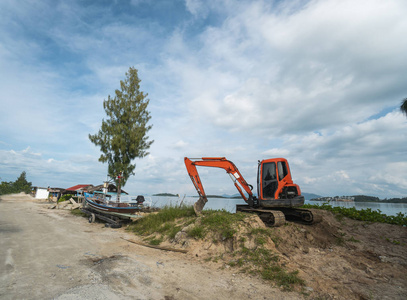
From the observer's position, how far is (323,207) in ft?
48.3

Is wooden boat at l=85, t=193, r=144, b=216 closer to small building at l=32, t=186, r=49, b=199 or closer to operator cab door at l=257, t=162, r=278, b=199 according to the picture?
operator cab door at l=257, t=162, r=278, b=199

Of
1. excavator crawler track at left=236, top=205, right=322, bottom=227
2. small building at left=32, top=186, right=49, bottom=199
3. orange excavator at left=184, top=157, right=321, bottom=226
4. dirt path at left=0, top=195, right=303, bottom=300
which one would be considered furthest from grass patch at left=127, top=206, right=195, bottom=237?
small building at left=32, top=186, right=49, bottom=199

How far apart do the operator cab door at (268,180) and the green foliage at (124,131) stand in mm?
14991

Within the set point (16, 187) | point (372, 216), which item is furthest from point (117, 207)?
point (16, 187)

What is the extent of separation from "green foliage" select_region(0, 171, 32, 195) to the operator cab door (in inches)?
Result: 2928

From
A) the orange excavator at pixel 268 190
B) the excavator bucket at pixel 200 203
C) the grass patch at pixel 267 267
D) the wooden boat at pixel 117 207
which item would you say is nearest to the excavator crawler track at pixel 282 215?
the orange excavator at pixel 268 190

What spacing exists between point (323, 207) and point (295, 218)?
3.82 metres

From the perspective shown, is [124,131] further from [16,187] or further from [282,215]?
[16,187]

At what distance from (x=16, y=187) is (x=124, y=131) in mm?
72893

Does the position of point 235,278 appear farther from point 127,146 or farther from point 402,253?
point 127,146

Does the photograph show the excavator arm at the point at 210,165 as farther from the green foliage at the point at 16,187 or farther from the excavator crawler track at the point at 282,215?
the green foliage at the point at 16,187

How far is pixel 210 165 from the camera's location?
12.8 metres

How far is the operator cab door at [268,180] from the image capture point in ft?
38.0

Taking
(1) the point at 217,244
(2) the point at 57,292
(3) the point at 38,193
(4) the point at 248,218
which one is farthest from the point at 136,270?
(3) the point at 38,193
